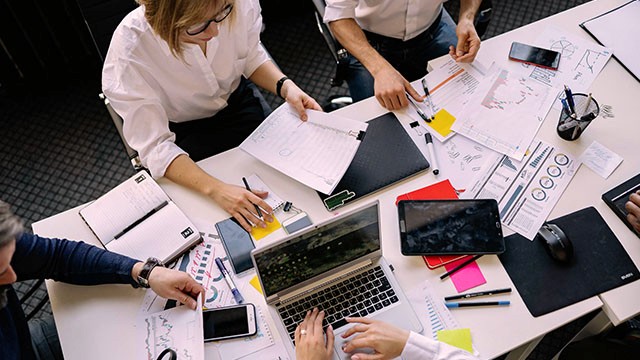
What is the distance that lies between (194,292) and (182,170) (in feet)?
1.20

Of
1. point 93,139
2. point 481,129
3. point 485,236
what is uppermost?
point 481,129

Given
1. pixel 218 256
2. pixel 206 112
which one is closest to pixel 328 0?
pixel 206 112

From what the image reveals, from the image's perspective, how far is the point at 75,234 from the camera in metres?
1.50

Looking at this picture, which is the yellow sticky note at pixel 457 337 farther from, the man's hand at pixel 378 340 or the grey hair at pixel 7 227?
the grey hair at pixel 7 227

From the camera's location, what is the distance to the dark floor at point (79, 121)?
2.44m

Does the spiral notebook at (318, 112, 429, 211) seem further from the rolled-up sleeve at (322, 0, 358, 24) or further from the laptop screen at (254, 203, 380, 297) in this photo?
the rolled-up sleeve at (322, 0, 358, 24)

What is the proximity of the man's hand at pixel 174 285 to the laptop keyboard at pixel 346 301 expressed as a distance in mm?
216

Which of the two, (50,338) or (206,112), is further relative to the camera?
(206,112)

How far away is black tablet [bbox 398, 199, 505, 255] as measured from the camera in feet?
4.66

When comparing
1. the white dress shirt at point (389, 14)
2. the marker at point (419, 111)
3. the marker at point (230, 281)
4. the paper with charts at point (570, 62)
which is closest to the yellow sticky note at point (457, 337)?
the marker at point (230, 281)

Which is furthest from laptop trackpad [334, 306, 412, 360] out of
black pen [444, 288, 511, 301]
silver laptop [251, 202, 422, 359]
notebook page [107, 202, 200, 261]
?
notebook page [107, 202, 200, 261]

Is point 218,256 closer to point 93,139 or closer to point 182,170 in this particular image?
point 182,170

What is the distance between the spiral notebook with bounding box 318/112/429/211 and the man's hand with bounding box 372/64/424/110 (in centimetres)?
6

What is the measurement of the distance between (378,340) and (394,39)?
3.81ft
